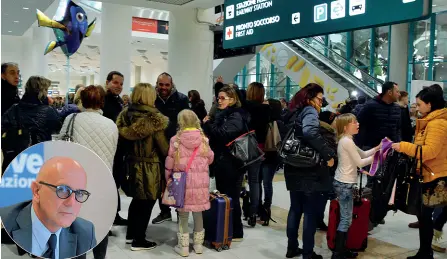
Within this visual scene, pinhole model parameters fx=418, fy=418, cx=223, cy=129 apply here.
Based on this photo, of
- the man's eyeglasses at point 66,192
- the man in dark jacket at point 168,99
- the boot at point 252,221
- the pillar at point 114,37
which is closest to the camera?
the man's eyeglasses at point 66,192

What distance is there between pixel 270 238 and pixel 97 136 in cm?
231

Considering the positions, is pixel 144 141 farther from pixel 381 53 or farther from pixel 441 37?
pixel 381 53

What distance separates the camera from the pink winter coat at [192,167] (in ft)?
12.0

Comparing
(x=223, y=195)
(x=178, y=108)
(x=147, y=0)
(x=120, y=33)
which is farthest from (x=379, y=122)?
(x=120, y=33)

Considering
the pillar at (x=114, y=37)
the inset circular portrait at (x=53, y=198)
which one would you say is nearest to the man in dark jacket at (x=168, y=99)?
the inset circular portrait at (x=53, y=198)

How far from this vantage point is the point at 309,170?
345 centimetres

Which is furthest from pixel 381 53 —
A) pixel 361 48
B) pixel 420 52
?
pixel 420 52

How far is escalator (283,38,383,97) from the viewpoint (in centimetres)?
1333

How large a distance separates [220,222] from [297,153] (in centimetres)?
107

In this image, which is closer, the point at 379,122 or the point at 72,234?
the point at 72,234

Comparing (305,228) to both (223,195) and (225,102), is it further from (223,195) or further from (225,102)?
(225,102)

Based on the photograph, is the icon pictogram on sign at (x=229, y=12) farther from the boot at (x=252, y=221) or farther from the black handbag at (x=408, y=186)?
the black handbag at (x=408, y=186)

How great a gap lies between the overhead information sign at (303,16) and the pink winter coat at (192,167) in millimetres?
1967

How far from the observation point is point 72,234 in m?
1.48
